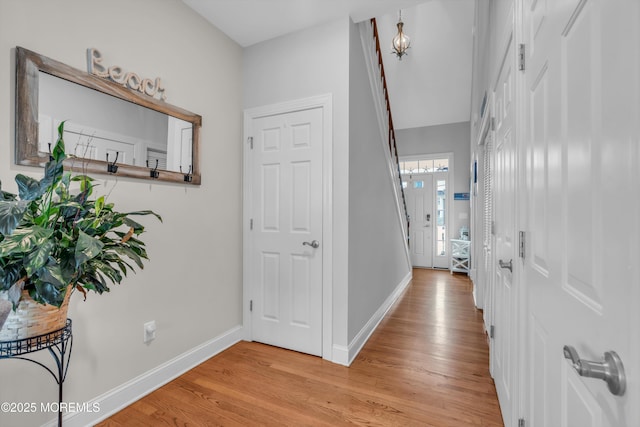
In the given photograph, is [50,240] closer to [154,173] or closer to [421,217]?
[154,173]

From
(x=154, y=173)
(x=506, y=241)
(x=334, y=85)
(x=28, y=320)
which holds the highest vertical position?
(x=334, y=85)

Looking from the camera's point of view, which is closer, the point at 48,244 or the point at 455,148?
the point at 48,244

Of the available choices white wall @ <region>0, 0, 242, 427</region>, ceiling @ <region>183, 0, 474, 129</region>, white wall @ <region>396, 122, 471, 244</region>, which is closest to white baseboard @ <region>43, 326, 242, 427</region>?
white wall @ <region>0, 0, 242, 427</region>

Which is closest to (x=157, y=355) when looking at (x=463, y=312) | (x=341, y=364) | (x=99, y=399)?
(x=99, y=399)

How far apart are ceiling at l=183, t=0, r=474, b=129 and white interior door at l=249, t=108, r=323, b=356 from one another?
748 millimetres

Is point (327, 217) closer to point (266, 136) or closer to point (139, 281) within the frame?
point (266, 136)

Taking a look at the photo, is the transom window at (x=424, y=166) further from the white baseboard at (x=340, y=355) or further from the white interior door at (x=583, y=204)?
the white interior door at (x=583, y=204)

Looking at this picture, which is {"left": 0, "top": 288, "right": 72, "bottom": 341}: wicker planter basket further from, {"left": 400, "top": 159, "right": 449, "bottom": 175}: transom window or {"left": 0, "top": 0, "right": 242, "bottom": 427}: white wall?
{"left": 400, "top": 159, "right": 449, "bottom": 175}: transom window

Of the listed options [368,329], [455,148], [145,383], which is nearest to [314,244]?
[368,329]

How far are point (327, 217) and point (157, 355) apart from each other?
5.21 ft

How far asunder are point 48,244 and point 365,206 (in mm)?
2275

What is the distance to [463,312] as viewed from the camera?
135 inches

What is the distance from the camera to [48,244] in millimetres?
915

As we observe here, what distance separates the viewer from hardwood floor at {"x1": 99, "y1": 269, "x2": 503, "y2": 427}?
168 centimetres
